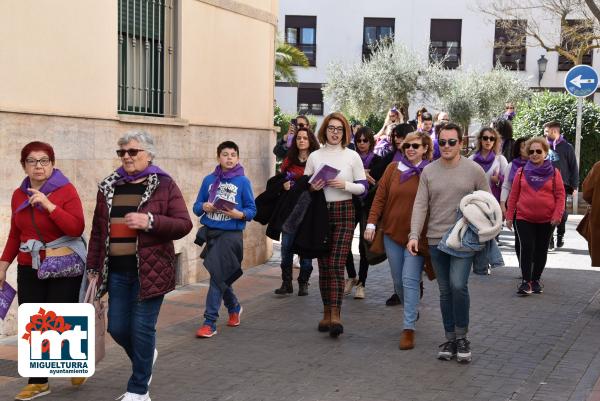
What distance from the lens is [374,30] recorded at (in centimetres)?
4794

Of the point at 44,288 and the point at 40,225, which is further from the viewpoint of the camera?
the point at 44,288

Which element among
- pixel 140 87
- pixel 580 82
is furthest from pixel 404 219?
pixel 580 82

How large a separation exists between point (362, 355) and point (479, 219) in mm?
1462

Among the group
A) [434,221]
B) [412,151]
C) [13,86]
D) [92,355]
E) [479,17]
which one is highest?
[479,17]

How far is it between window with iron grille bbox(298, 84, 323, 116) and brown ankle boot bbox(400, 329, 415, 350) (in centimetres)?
4140

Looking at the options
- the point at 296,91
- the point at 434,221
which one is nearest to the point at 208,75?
the point at 434,221

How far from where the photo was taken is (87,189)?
8781 millimetres

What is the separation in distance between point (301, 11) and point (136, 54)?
3915cm

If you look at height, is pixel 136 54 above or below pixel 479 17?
below

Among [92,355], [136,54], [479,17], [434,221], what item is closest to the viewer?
→ [92,355]

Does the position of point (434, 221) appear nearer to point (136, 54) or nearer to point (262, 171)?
point (136, 54)

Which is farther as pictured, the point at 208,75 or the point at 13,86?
the point at 208,75

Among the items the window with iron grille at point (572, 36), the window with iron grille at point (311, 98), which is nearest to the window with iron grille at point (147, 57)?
the window with iron grille at point (572, 36)

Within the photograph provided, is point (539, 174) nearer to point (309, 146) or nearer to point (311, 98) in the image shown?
point (309, 146)
